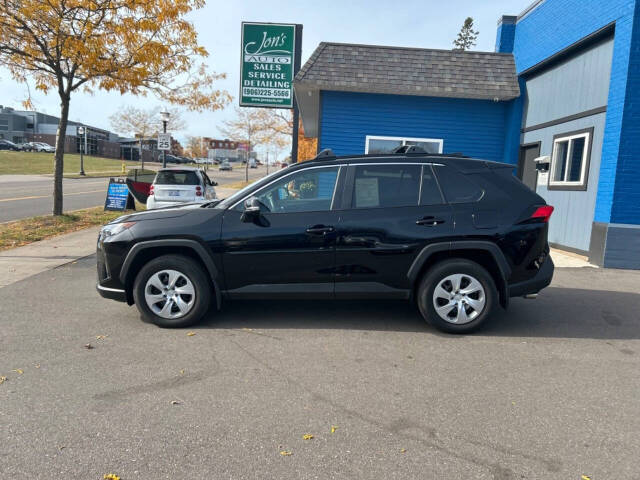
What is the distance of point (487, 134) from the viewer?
39.6 feet

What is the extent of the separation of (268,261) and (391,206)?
1381 mm

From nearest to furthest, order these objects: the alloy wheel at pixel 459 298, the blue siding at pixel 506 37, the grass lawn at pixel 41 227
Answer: the alloy wheel at pixel 459 298
the grass lawn at pixel 41 227
the blue siding at pixel 506 37

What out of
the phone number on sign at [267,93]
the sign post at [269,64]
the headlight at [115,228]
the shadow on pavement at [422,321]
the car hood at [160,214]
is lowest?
the shadow on pavement at [422,321]

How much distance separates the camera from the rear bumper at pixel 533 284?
474 centimetres

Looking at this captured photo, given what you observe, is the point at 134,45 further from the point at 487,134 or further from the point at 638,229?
the point at 638,229

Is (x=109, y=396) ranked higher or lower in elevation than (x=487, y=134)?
lower

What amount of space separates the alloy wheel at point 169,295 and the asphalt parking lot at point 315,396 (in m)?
0.26

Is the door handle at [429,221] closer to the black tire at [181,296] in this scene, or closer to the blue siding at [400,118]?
the black tire at [181,296]

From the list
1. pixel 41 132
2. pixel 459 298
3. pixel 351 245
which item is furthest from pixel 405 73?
pixel 41 132

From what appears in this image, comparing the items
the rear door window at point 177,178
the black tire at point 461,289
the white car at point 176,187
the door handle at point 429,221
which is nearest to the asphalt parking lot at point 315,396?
the black tire at point 461,289

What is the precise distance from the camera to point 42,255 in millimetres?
8352

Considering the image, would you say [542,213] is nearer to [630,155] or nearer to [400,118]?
[630,155]

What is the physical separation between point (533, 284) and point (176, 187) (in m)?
10.4

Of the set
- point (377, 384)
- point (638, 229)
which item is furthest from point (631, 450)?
point (638, 229)
